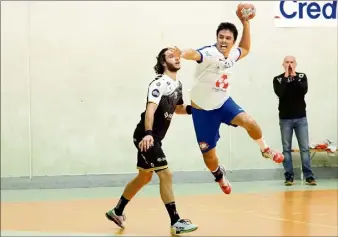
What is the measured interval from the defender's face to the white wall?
4.58 m

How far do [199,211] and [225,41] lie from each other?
2.28m

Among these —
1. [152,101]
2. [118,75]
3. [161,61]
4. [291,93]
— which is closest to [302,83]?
[291,93]

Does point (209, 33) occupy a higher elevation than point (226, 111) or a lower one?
higher

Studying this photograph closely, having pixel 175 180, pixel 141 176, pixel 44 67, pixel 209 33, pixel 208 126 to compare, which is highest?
pixel 209 33

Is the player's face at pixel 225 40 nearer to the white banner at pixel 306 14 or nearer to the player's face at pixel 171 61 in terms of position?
the player's face at pixel 171 61

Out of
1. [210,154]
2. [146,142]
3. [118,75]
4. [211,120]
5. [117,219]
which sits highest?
[118,75]

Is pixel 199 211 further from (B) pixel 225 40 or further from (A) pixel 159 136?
(B) pixel 225 40

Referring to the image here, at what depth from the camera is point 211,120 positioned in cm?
663

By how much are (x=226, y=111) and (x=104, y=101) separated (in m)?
4.79

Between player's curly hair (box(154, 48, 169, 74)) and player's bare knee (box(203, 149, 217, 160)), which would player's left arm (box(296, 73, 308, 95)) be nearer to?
player's bare knee (box(203, 149, 217, 160))

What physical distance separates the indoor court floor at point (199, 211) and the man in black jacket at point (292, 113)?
1.86 feet

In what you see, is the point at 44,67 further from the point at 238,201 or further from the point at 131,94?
the point at 238,201

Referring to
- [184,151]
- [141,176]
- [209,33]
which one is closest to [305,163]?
[184,151]

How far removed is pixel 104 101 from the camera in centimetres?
1091
